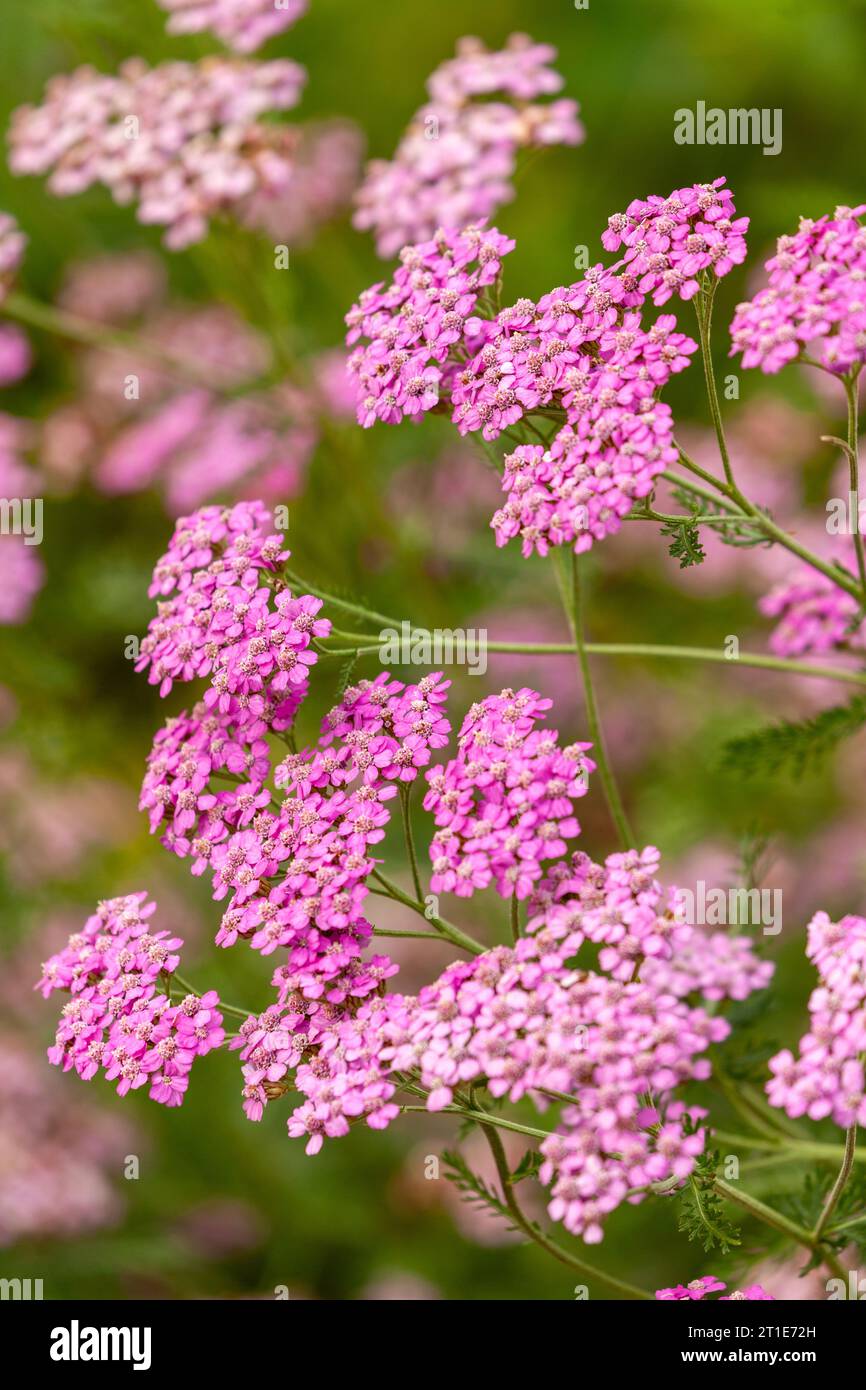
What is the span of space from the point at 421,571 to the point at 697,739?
76cm

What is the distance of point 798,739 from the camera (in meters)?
1.90

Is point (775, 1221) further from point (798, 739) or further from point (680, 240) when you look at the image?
point (680, 240)

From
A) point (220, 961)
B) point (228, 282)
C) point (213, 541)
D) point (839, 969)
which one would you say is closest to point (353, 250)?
point (228, 282)

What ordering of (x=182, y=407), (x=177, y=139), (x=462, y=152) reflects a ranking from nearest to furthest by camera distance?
1. (x=462, y=152)
2. (x=177, y=139)
3. (x=182, y=407)

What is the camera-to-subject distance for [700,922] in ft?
6.99

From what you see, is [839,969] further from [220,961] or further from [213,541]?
[220,961]

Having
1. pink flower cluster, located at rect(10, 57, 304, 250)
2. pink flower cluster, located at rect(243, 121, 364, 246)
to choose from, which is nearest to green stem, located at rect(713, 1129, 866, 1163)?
pink flower cluster, located at rect(10, 57, 304, 250)

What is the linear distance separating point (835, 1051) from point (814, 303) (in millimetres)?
746

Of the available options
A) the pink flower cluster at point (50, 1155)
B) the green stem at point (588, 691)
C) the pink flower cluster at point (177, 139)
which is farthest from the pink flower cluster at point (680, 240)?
the pink flower cluster at point (50, 1155)

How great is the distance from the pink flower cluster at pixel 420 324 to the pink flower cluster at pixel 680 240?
159 millimetres

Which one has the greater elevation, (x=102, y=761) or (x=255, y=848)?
(x=102, y=761)

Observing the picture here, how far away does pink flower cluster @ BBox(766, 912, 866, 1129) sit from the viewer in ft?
4.24

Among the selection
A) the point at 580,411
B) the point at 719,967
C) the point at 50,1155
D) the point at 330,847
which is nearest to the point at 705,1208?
the point at 719,967
